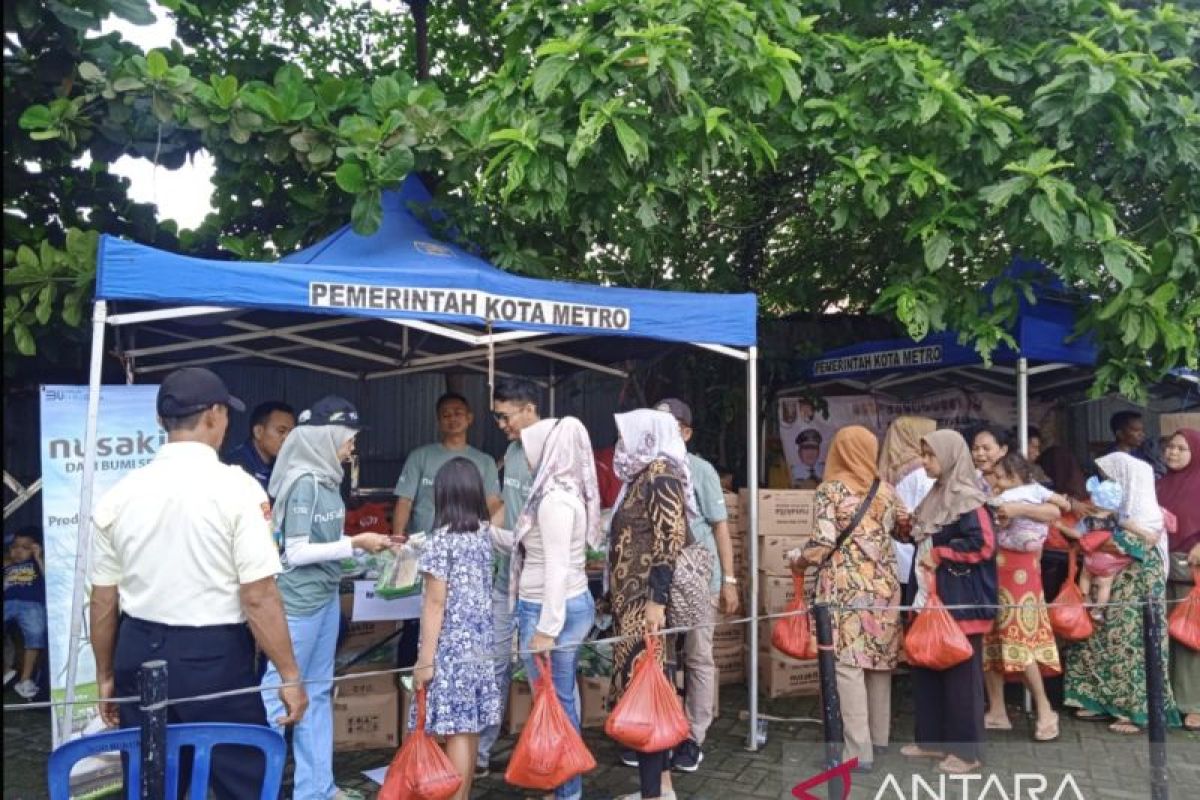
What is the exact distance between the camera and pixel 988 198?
5539mm

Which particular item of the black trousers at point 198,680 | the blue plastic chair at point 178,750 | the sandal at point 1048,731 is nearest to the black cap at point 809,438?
the sandal at point 1048,731

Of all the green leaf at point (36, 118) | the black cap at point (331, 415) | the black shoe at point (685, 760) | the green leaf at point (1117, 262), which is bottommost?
the black shoe at point (685, 760)

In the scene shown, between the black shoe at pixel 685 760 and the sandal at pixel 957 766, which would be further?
the black shoe at pixel 685 760

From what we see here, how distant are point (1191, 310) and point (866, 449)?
2.95 metres

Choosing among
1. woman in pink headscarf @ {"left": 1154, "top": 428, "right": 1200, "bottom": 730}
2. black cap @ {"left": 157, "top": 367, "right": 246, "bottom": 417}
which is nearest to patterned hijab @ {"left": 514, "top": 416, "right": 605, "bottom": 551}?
black cap @ {"left": 157, "top": 367, "right": 246, "bottom": 417}

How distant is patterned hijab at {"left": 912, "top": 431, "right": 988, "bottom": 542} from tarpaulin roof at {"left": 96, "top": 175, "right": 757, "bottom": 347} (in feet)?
3.97

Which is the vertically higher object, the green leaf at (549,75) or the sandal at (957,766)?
the green leaf at (549,75)

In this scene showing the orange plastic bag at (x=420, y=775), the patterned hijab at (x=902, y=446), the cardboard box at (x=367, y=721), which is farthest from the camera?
the patterned hijab at (x=902, y=446)

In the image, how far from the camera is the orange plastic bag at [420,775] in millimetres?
3520

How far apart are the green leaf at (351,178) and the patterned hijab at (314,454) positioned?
67.1 inches

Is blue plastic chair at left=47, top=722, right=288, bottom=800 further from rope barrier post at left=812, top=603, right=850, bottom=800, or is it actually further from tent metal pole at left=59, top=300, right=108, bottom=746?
rope barrier post at left=812, top=603, right=850, bottom=800

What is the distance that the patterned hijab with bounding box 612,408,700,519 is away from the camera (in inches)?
167

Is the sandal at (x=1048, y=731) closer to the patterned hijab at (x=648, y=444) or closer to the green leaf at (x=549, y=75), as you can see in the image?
the patterned hijab at (x=648, y=444)

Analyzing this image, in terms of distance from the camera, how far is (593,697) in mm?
5547
